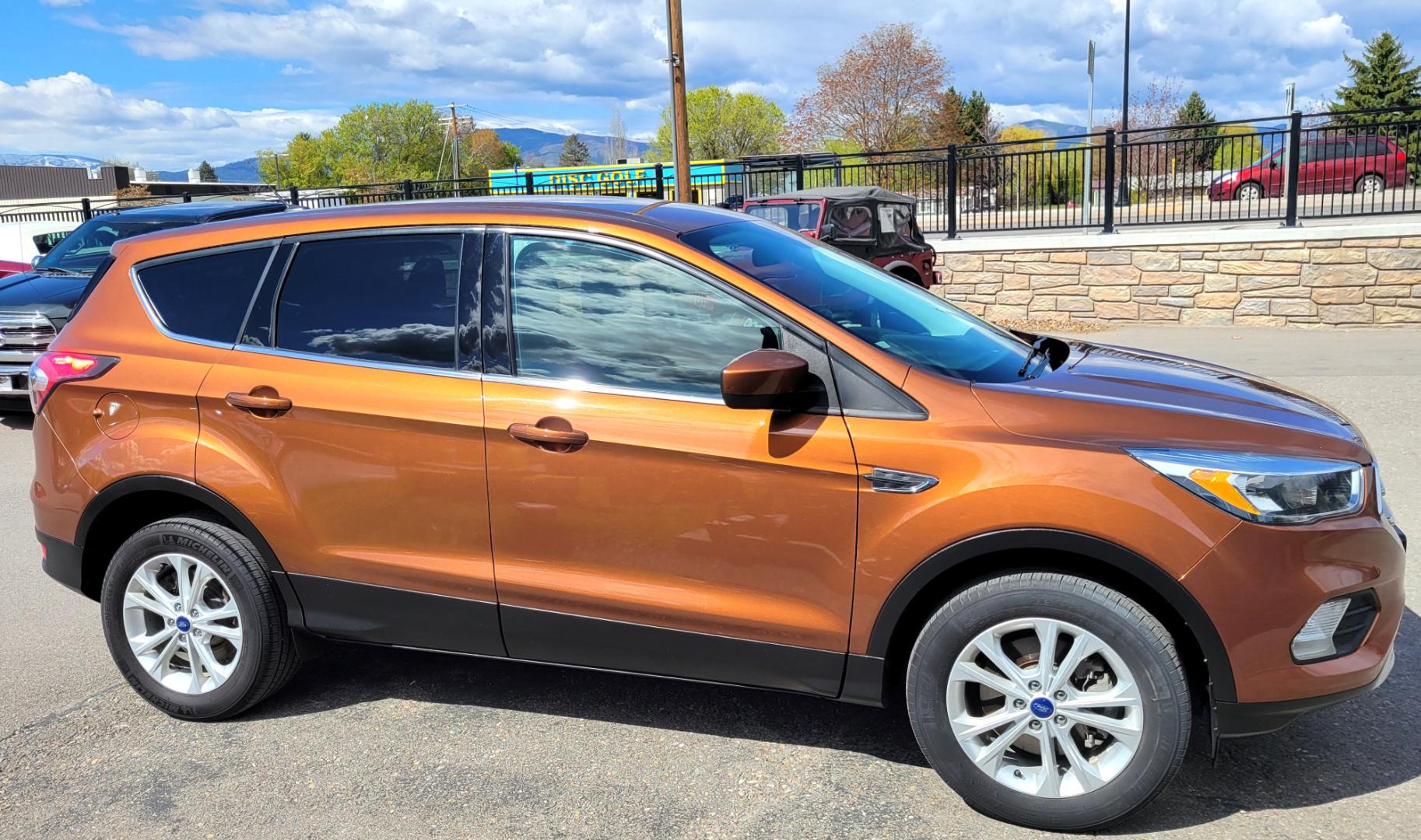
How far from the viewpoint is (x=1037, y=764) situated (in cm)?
318

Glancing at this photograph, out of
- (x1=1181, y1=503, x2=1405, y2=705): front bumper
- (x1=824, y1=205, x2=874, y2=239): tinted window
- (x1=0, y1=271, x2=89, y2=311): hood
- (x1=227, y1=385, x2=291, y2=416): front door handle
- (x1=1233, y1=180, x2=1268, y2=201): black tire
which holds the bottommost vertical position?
(x1=1181, y1=503, x2=1405, y2=705): front bumper

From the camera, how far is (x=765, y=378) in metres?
3.09

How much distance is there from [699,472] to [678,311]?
54 cm

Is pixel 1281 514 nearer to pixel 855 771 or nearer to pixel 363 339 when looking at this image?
pixel 855 771

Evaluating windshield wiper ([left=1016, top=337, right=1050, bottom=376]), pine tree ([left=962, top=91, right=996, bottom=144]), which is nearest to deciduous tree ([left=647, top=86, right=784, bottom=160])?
pine tree ([left=962, top=91, right=996, bottom=144])

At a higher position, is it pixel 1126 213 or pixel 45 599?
pixel 1126 213

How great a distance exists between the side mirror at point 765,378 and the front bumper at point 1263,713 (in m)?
1.43

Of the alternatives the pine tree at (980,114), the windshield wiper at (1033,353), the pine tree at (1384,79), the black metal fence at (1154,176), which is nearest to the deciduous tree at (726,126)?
the pine tree at (980,114)

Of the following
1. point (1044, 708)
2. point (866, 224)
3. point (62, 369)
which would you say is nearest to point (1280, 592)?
point (1044, 708)

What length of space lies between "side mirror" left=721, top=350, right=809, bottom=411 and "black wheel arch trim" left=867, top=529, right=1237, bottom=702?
61 centimetres

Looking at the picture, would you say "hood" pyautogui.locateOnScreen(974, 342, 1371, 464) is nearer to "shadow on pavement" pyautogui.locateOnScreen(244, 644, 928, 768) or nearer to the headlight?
the headlight

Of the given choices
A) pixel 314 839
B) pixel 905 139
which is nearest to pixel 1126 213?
pixel 314 839

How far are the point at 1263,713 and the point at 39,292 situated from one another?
10159mm

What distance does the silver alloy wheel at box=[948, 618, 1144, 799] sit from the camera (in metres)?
3.04
